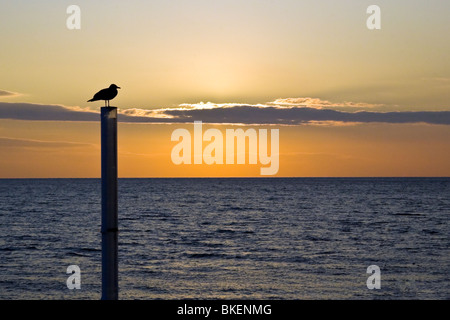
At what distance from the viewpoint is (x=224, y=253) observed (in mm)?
36688

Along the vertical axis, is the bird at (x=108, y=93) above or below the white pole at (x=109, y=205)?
above

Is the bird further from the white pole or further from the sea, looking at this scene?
the sea

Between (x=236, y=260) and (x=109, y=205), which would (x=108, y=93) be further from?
(x=236, y=260)

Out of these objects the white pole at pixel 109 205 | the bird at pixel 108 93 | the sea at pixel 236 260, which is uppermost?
the bird at pixel 108 93

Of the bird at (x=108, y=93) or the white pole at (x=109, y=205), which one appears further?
the bird at (x=108, y=93)

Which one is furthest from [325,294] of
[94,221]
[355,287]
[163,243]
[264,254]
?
[94,221]

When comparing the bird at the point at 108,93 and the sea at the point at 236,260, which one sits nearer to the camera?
the bird at the point at 108,93

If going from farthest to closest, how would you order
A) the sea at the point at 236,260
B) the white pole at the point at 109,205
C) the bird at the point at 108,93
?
the sea at the point at 236,260, the bird at the point at 108,93, the white pole at the point at 109,205

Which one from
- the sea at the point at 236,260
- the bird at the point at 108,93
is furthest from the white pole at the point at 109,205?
the sea at the point at 236,260

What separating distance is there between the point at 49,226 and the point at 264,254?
2911cm

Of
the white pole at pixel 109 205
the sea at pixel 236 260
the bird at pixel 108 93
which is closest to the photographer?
the white pole at pixel 109 205

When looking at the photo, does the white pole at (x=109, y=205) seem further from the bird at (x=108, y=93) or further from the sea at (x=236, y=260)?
the sea at (x=236, y=260)

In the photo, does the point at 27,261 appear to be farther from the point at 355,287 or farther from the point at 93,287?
the point at 355,287
